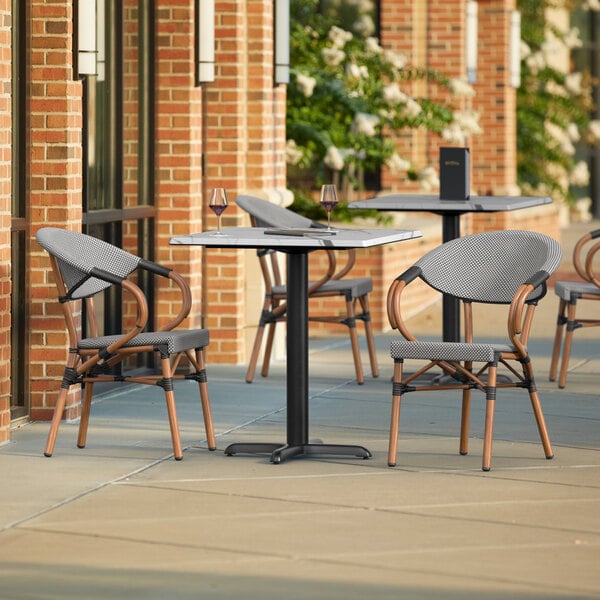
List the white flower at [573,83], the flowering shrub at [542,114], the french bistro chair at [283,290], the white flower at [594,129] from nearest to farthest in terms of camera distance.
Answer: the french bistro chair at [283,290] < the flowering shrub at [542,114] < the white flower at [573,83] < the white flower at [594,129]

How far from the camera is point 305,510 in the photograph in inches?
245

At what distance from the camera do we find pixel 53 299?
839 centimetres

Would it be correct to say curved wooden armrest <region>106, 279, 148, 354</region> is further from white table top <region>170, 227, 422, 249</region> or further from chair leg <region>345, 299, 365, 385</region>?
chair leg <region>345, 299, 365, 385</region>

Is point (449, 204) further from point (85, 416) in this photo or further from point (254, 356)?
point (85, 416)

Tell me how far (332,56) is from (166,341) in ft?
24.4

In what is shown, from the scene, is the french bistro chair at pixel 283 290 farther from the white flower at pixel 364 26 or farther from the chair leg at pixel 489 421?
the white flower at pixel 364 26

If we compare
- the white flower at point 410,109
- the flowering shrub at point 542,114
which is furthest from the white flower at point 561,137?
the white flower at point 410,109

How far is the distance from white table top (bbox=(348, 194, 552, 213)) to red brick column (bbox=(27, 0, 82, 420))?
2009mm

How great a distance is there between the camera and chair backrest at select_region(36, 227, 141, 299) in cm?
734

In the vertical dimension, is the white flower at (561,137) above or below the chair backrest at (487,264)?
above

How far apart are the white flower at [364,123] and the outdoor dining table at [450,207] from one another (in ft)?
12.4

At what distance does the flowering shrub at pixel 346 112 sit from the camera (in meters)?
14.0

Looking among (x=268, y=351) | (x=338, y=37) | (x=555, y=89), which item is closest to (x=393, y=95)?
(x=338, y=37)

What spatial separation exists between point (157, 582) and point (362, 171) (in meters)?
11.1
